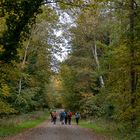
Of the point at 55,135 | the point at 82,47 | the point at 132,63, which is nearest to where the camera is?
the point at 132,63

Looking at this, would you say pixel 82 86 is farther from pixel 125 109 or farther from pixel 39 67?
pixel 125 109

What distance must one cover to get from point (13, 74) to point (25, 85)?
23.7 metres

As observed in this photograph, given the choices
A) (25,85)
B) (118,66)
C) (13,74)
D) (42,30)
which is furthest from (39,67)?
(118,66)

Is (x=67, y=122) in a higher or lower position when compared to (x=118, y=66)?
lower

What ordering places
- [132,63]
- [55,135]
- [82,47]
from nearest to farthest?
1. [132,63]
2. [55,135]
3. [82,47]

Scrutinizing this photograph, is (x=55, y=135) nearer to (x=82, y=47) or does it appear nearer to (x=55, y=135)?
(x=55, y=135)

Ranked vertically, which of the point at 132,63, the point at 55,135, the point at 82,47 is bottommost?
the point at 55,135

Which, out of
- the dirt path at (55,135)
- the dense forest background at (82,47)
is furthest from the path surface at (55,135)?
the dense forest background at (82,47)

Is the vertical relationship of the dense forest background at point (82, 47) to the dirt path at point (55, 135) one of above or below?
above

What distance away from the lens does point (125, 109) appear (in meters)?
25.5

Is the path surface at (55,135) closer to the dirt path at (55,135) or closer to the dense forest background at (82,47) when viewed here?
the dirt path at (55,135)

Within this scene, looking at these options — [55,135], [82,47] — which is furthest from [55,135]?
[82,47]

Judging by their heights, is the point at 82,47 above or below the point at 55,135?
above

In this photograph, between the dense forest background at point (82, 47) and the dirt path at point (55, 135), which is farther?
the dirt path at point (55, 135)
